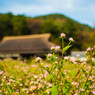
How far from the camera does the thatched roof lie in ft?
72.6

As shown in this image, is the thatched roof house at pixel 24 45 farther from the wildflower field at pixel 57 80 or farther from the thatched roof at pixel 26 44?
the wildflower field at pixel 57 80

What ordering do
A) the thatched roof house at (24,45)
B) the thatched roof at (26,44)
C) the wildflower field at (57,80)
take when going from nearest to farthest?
the wildflower field at (57,80), the thatched roof house at (24,45), the thatched roof at (26,44)

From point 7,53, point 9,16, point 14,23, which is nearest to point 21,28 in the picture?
point 14,23

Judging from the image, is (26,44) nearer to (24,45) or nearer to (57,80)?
(24,45)

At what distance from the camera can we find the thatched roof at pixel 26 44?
22125 millimetres

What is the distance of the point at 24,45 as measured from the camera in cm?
2395

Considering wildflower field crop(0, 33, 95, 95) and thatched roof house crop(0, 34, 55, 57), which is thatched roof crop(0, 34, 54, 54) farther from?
wildflower field crop(0, 33, 95, 95)

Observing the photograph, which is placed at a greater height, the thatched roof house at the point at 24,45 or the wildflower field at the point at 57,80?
the wildflower field at the point at 57,80

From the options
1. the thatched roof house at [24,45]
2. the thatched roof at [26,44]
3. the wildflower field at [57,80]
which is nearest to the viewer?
the wildflower field at [57,80]

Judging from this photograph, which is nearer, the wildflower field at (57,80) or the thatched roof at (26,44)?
the wildflower field at (57,80)

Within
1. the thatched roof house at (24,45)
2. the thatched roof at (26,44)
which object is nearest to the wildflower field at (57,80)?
the thatched roof house at (24,45)

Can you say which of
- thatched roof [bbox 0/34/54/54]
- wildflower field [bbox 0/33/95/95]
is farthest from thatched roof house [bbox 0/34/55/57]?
wildflower field [bbox 0/33/95/95]

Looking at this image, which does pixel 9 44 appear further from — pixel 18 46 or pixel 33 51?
pixel 33 51

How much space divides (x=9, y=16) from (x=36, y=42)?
20694 millimetres
